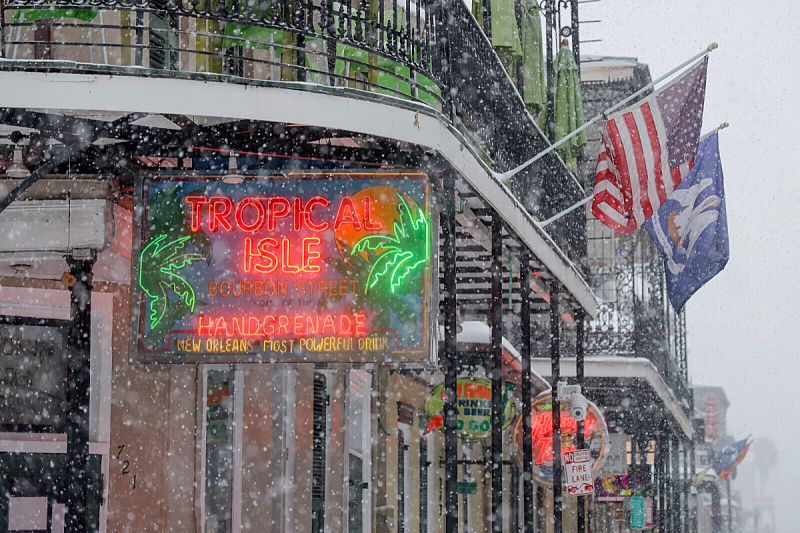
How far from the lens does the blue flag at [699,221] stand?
12438 millimetres

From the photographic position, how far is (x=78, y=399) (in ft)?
22.5

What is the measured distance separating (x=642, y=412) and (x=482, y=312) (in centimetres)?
1311

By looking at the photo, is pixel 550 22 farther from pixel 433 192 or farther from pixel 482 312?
pixel 433 192

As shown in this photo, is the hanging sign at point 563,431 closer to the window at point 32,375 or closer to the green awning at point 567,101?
the green awning at point 567,101

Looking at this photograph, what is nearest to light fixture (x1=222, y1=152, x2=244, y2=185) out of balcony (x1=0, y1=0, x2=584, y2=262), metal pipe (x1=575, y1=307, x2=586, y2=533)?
balcony (x1=0, y1=0, x2=584, y2=262)

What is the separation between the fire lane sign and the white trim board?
6319 millimetres

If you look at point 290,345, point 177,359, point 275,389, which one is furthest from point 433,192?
point 275,389

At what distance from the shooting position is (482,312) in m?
12.7

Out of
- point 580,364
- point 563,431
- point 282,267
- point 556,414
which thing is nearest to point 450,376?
point 282,267

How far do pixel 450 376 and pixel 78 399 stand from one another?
2.40m

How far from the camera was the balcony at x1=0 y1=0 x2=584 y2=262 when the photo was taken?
6062 mm

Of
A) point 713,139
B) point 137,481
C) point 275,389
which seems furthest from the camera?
point 713,139

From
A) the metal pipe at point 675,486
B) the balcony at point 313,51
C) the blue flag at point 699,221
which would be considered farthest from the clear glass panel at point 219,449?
the metal pipe at point 675,486

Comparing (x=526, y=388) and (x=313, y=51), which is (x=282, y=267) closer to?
(x=313, y=51)
